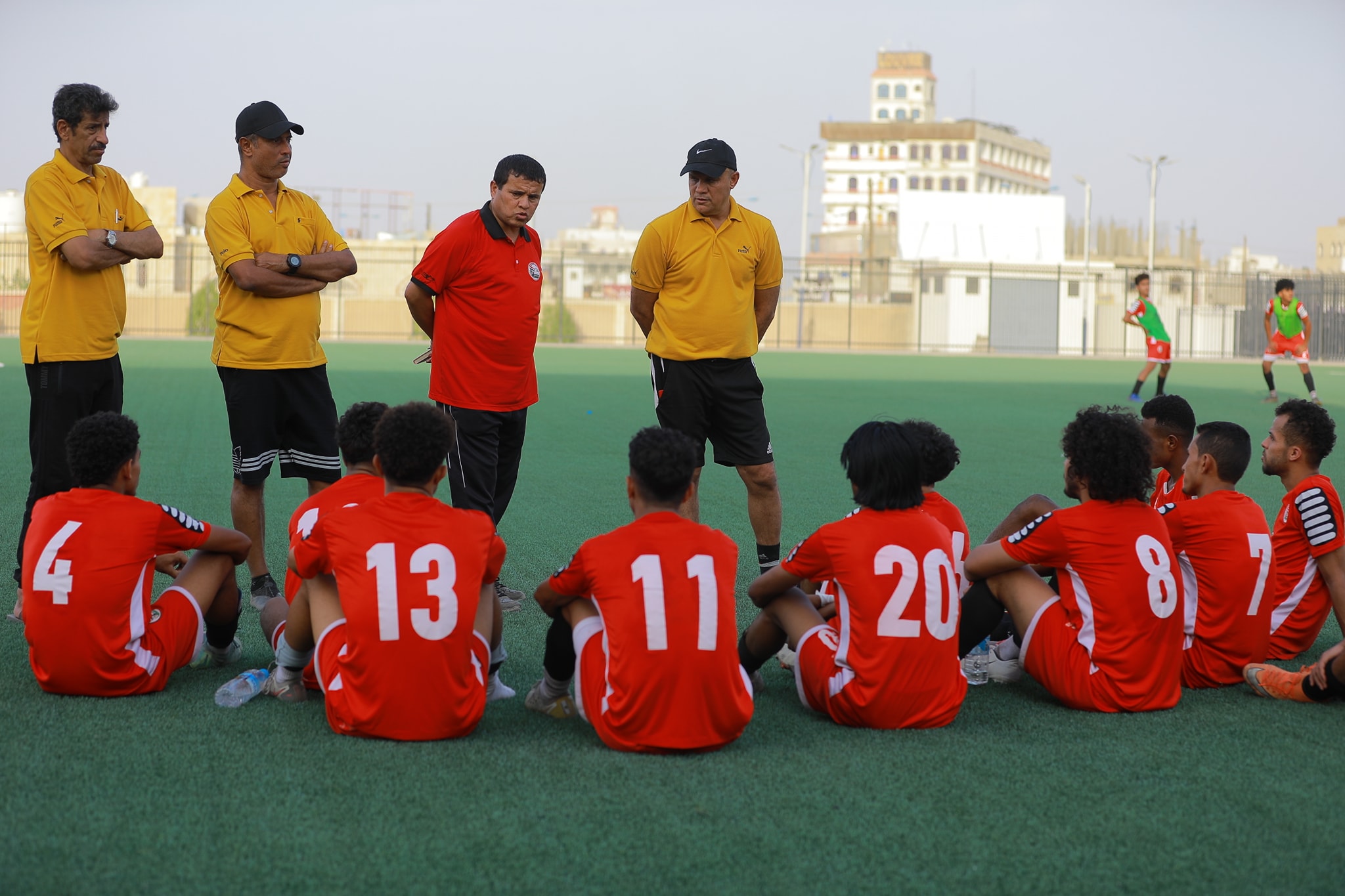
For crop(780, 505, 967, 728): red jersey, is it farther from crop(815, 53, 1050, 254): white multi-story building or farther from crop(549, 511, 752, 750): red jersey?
crop(815, 53, 1050, 254): white multi-story building

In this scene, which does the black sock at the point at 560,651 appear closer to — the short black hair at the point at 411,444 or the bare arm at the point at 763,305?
the short black hair at the point at 411,444

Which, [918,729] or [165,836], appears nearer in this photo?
[165,836]

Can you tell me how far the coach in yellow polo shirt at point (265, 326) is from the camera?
17.1ft

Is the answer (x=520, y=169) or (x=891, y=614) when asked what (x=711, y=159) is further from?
(x=891, y=614)

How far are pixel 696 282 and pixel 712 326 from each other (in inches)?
8.9

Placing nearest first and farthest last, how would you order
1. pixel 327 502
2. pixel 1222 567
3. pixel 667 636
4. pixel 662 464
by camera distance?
pixel 667 636
pixel 662 464
pixel 327 502
pixel 1222 567

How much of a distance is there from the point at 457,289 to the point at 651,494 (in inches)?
88.2

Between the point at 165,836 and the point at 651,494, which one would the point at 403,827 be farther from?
the point at 651,494

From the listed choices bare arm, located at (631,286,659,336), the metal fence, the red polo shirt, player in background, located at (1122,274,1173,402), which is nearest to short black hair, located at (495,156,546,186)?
the red polo shirt

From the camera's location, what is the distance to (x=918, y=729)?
12.2 feet

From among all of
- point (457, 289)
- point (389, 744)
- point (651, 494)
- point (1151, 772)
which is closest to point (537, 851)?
point (389, 744)

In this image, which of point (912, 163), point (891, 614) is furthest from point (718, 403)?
point (912, 163)

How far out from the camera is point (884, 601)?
3.62m

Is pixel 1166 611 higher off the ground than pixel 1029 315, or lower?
lower
